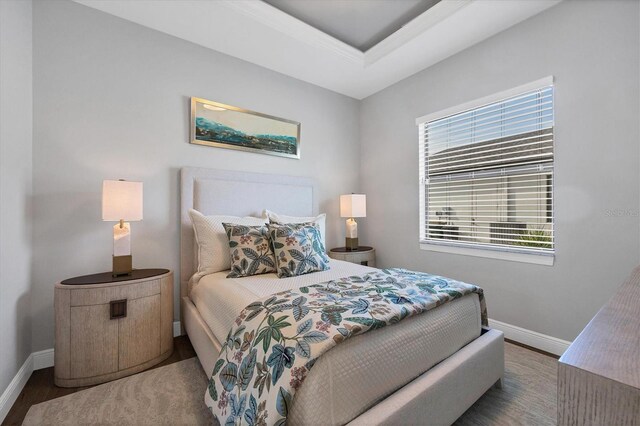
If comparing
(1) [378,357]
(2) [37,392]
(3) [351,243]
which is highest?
(3) [351,243]

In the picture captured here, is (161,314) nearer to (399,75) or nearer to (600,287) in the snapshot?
(600,287)

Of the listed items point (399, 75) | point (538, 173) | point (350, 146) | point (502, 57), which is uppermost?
point (399, 75)

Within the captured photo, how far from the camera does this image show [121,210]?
1.92m

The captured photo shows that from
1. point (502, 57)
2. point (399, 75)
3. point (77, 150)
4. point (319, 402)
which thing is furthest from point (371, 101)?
point (319, 402)

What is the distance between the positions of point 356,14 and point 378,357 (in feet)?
9.03

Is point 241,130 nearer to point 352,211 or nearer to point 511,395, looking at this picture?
point 352,211

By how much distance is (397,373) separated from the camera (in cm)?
117

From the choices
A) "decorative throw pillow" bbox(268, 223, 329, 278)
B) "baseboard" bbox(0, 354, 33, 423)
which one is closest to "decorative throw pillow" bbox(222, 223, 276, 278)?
"decorative throw pillow" bbox(268, 223, 329, 278)

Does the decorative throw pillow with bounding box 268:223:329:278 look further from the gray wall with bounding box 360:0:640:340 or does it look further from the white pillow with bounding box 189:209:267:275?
the gray wall with bounding box 360:0:640:340

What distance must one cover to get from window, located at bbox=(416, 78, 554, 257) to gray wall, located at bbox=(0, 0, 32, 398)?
331 cm

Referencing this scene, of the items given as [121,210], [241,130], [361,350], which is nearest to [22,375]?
[121,210]

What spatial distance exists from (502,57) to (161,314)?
11.5 ft

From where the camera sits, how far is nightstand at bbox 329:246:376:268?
3.16 meters

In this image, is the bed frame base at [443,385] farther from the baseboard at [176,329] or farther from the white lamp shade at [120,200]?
the white lamp shade at [120,200]
